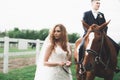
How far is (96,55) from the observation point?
24.0 feet

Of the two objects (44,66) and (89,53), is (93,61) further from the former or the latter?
(44,66)

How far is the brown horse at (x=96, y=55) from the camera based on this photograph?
23.5ft

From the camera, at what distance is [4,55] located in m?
12.0

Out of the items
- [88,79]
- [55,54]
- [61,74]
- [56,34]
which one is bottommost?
[88,79]

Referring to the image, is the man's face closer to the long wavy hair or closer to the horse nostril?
the horse nostril

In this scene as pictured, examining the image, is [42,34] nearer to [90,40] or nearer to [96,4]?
[96,4]

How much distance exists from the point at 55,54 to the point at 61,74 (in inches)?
15.5

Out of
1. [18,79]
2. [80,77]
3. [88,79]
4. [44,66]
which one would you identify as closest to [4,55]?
[18,79]

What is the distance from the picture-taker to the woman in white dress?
19.3 feet

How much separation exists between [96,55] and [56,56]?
1.55 metres

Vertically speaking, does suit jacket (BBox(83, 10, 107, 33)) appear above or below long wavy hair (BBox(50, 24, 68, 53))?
above

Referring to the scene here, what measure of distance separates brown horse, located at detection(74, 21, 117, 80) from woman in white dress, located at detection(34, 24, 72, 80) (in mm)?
1119

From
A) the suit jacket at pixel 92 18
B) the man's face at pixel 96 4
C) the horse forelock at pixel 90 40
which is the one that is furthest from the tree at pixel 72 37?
the horse forelock at pixel 90 40

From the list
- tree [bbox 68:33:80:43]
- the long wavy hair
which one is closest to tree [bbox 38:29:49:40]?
tree [bbox 68:33:80:43]
